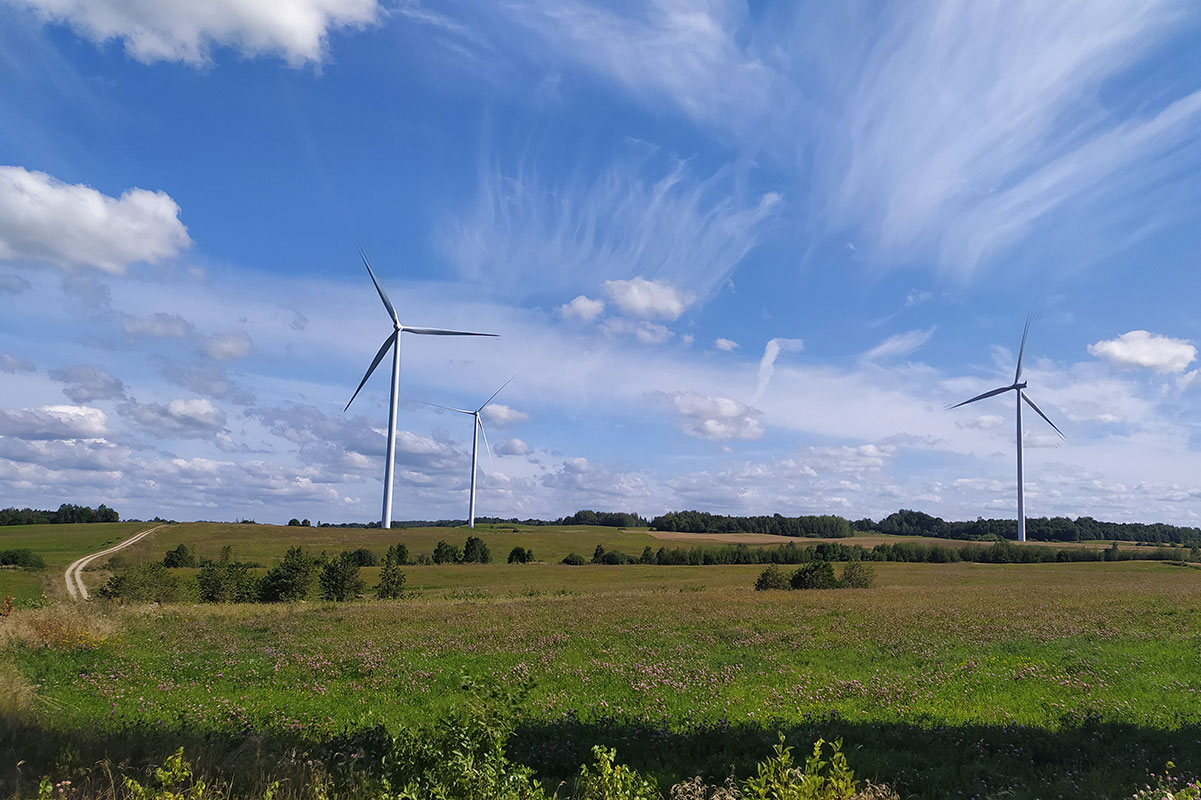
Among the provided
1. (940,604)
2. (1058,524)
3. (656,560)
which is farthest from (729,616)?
(1058,524)

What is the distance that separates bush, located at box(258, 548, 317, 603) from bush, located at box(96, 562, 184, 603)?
578cm

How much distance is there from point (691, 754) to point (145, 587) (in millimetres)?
51021

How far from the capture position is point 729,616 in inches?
Result: 1118

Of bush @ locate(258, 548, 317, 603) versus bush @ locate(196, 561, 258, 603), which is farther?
bush @ locate(258, 548, 317, 603)

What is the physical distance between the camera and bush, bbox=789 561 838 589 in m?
53.1

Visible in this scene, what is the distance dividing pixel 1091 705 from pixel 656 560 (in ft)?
340

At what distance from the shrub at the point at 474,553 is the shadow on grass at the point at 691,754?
10110 centimetres

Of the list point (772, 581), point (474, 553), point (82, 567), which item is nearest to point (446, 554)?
point (474, 553)

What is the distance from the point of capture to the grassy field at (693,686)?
9289 millimetres

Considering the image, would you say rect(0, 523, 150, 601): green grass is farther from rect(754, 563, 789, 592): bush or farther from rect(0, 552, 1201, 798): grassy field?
rect(754, 563, 789, 592): bush

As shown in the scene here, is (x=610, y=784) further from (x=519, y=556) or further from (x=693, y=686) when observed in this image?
(x=519, y=556)

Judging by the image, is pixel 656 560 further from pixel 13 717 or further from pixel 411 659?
pixel 13 717

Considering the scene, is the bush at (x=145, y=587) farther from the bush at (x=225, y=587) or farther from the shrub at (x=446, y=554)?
the shrub at (x=446, y=554)

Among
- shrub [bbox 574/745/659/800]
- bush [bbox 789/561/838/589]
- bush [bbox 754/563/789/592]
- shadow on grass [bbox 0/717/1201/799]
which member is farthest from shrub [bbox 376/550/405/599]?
shrub [bbox 574/745/659/800]
